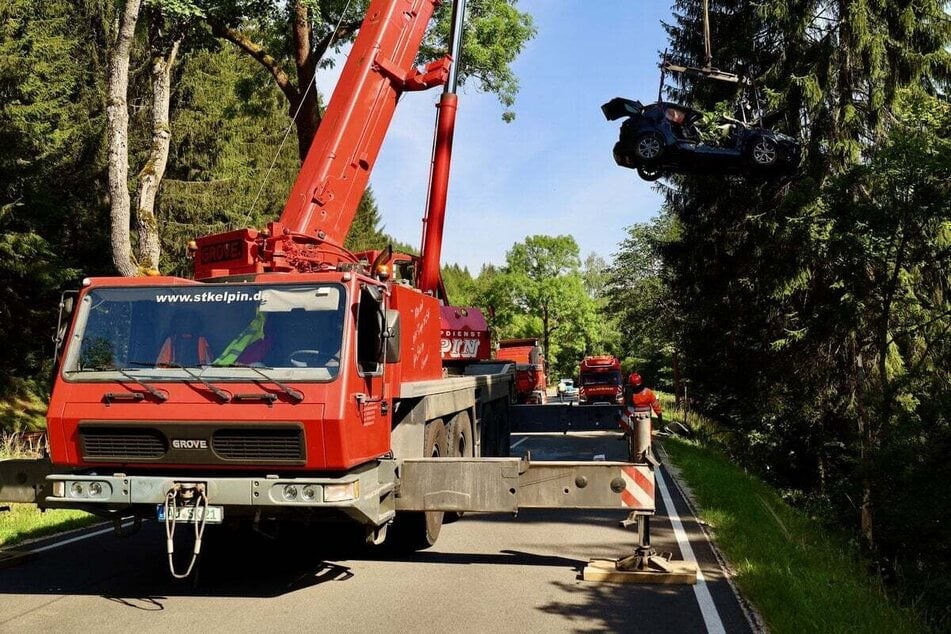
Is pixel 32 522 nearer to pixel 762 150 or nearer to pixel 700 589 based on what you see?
pixel 700 589

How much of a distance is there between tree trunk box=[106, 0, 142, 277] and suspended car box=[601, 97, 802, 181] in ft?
27.6

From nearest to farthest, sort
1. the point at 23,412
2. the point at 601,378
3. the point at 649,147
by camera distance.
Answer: the point at 649,147 < the point at 23,412 < the point at 601,378

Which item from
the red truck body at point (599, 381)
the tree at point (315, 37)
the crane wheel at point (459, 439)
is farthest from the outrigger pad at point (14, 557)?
the red truck body at point (599, 381)

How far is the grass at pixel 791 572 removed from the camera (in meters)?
5.68

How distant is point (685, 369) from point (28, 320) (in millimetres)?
19133

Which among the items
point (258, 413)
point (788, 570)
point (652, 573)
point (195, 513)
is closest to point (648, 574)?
point (652, 573)

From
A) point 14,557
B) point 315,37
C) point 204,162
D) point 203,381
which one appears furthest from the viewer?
point 204,162

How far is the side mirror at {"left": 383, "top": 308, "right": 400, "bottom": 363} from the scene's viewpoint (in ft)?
21.0

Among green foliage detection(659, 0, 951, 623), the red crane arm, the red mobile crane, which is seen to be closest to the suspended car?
green foliage detection(659, 0, 951, 623)

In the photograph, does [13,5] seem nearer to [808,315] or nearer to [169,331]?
[169,331]

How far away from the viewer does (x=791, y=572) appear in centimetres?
687

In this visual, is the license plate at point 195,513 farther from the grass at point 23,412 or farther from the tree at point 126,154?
the grass at point 23,412

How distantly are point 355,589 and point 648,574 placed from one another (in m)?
2.50

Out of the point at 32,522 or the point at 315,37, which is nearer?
the point at 32,522
